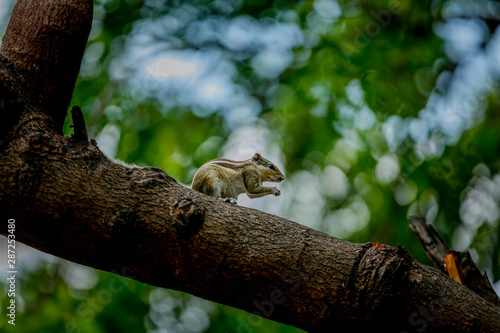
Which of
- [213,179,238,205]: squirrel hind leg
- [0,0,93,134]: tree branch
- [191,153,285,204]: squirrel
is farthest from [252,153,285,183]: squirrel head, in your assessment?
[0,0,93,134]: tree branch

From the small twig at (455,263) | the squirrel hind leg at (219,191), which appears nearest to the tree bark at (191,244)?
the small twig at (455,263)

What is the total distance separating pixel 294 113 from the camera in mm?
6441

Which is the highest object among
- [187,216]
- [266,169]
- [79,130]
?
[79,130]

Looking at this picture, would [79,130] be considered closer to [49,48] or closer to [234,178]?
[49,48]

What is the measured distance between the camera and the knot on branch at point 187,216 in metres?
2.59

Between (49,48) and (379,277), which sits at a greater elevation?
(49,48)

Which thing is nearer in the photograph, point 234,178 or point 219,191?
point 219,191

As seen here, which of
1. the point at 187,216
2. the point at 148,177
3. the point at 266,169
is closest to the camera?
the point at 187,216

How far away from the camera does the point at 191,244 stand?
2600 millimetres

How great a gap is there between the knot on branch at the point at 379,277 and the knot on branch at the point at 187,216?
856 mm

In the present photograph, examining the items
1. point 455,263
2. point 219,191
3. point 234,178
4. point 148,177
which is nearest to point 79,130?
point 148,177

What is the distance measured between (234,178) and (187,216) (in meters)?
1.81

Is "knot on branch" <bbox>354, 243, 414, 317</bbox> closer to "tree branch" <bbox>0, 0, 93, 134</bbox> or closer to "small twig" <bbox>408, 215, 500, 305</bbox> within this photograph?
"small twig" <bbox>408, 215, 500, 305</bbox>

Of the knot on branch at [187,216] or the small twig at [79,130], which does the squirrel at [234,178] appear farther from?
the small twig at [79,130]
